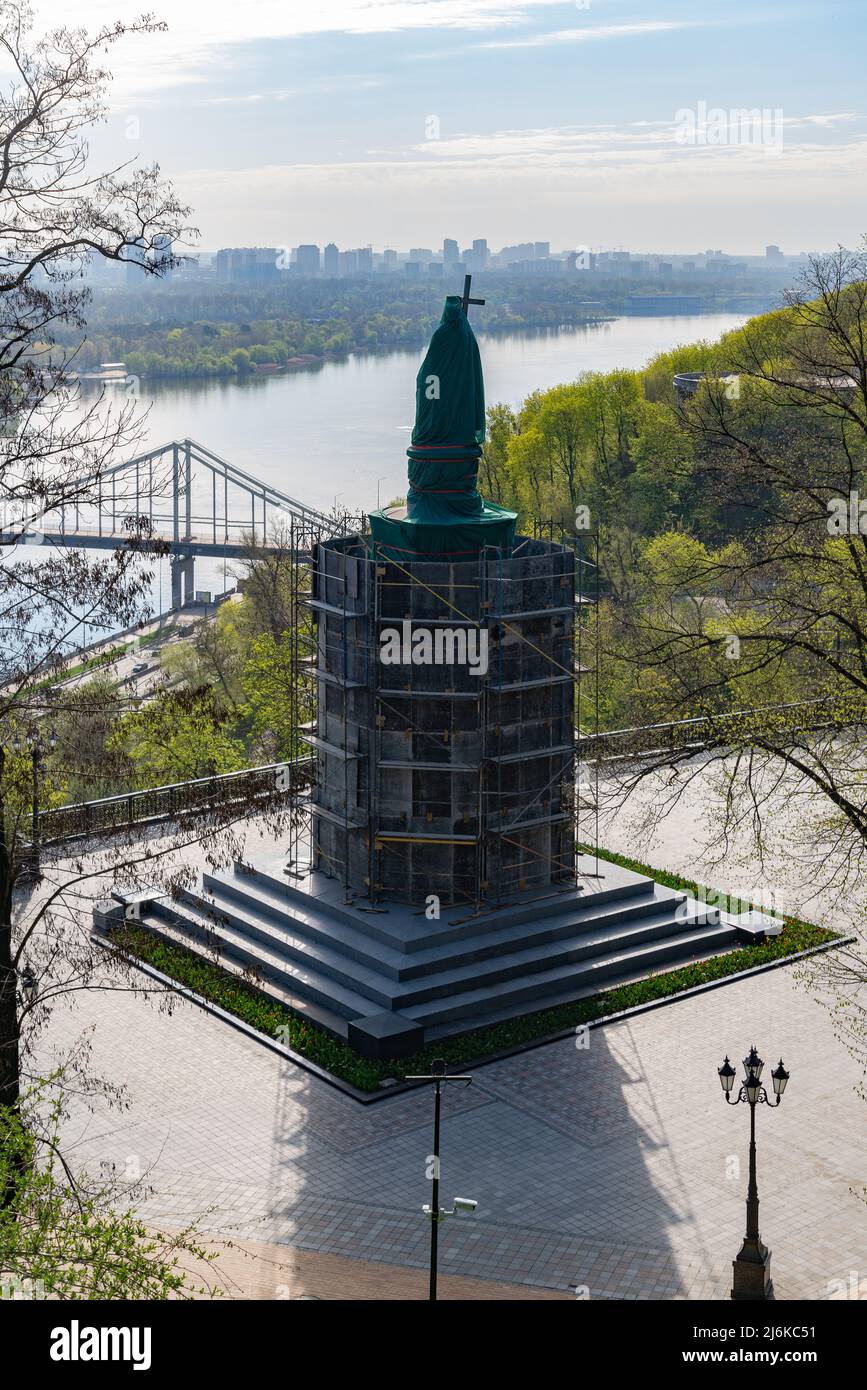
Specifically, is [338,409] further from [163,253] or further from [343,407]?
[163,253]

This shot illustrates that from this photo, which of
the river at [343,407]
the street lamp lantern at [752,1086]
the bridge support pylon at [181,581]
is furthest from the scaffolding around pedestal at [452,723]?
the bridge support pylon at [181,581]

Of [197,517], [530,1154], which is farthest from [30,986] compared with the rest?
[197,517]

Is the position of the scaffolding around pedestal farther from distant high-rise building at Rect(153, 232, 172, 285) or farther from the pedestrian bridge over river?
the pedestrian bridge over river

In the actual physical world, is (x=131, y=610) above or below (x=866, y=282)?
below

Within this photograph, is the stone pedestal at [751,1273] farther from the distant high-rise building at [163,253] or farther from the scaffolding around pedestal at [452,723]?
the distant high-rise building at [163,253]

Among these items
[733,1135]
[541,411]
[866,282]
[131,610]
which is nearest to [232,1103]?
[733,1135]
